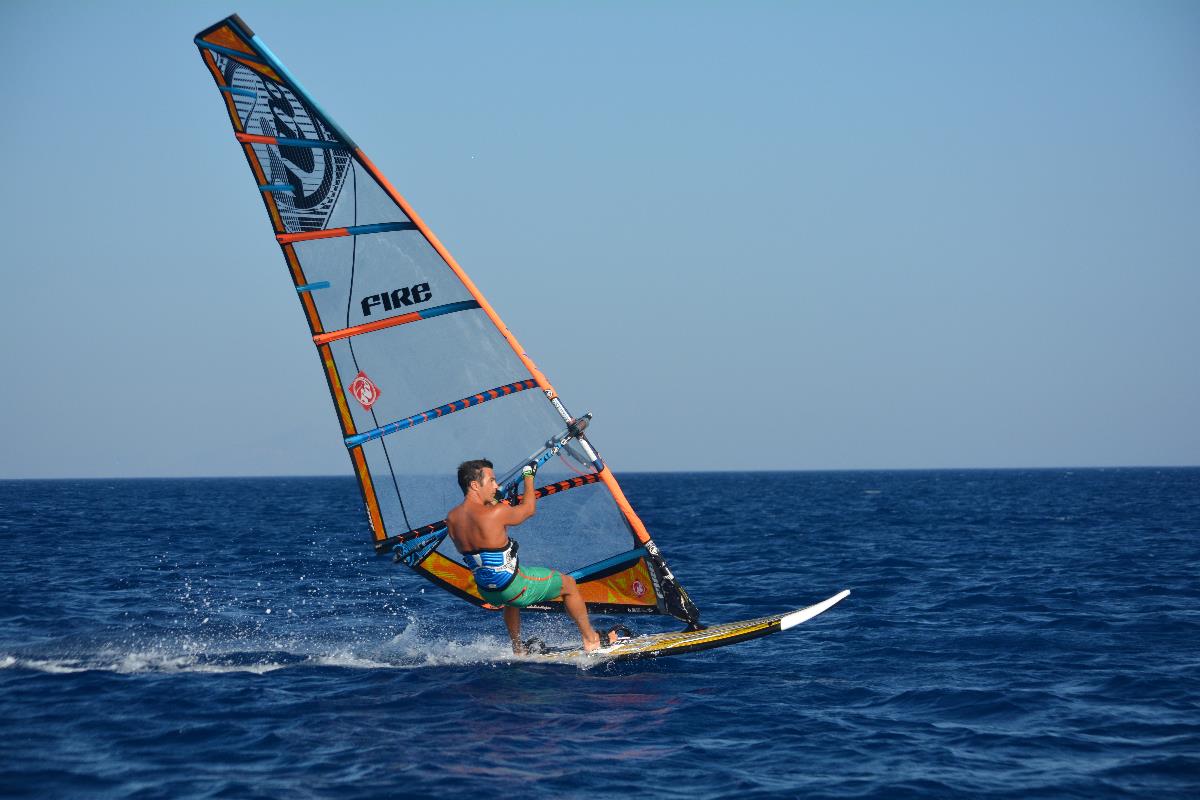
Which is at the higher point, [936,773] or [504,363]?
[504,363]

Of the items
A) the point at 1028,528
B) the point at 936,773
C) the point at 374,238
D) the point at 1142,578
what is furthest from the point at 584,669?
the point at 1028,528

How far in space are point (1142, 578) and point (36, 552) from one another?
21.2 meters

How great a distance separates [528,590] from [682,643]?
5.27 feet

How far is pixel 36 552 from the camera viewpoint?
2347 centimetres

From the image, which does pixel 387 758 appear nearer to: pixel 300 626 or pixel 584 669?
pixel 584 669

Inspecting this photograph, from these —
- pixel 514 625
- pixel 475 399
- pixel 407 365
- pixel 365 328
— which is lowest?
pixel 514 625

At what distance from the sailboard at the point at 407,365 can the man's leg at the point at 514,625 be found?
0.64 m

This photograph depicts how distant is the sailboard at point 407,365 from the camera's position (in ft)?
34.9

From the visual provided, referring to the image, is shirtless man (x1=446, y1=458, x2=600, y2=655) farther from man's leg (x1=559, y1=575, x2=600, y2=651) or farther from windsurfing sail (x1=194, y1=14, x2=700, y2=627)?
windsurfing sail (x1=194, y1=14, x2=700, y2=627)

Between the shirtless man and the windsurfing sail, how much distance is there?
1.08 meters

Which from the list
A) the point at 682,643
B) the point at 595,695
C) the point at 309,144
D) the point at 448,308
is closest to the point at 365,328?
the point at 448,308

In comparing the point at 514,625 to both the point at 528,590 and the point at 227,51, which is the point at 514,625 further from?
the point at 227,51

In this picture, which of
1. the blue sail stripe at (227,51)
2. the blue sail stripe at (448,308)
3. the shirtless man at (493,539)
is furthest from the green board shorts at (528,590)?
the blue sail stripe at (227,51)

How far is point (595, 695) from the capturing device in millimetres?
9516
